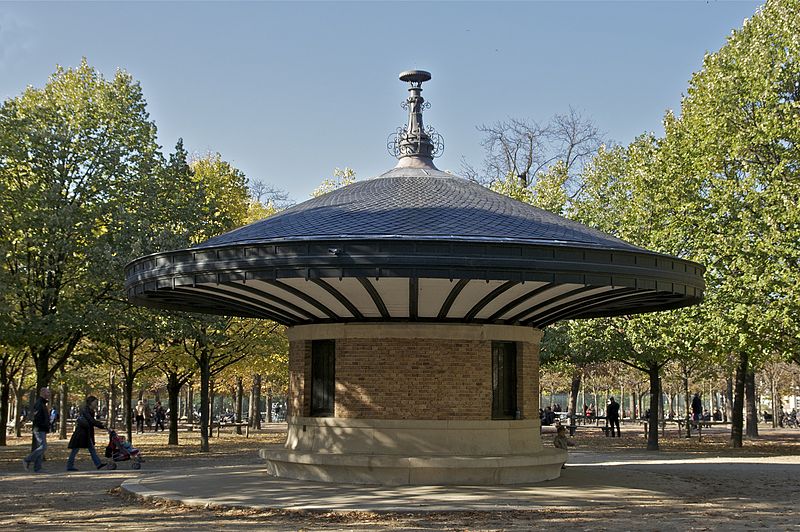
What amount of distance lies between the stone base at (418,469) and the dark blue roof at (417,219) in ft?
15.7

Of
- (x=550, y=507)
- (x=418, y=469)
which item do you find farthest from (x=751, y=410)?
(x=550, y=507)

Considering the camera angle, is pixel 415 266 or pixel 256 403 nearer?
pixel 415 266

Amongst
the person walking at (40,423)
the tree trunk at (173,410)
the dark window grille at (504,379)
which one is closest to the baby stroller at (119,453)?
the person walking at (40,423)

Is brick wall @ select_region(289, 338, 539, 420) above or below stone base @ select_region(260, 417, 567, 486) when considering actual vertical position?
above

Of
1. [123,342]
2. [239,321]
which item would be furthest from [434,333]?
[123,342]

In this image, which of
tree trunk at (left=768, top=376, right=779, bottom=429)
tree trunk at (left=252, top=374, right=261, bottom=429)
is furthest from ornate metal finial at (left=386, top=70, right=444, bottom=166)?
tree trunk at (left=768, top=376, right=779, bottom=429)

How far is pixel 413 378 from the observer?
61.6ft

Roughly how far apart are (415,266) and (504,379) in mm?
6084

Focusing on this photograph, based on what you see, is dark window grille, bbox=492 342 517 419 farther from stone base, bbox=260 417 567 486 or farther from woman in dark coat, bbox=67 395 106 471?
woman in dark coat, bbox=67 395 106 471

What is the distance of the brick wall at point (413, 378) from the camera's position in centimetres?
1874

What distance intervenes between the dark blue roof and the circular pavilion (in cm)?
7

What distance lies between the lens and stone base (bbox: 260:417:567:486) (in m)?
17.9

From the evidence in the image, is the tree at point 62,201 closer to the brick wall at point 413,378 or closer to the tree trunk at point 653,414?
the brick wall at point 413,378

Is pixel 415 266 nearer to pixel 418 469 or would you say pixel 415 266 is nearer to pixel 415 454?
pixel 418 469
